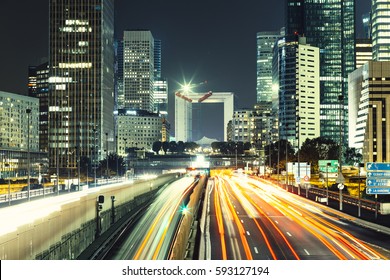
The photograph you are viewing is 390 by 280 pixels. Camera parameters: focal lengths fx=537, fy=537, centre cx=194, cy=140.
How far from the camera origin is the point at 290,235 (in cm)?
4056

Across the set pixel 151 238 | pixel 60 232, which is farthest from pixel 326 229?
pixel 60 232

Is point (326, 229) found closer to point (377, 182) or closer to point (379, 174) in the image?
point (377, 182)

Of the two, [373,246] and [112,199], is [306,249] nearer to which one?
[373,246]

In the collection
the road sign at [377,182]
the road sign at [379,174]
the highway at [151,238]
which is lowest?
the highway at [151,238]

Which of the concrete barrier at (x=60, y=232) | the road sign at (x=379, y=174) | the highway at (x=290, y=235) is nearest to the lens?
the concrete barrier at (x=60, y=232)

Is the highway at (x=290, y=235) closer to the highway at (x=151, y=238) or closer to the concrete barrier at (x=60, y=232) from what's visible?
the highway at (x=151, y=238)

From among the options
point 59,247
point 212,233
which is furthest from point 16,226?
point 212,233

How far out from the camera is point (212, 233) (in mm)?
42281

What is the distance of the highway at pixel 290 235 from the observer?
31.5m

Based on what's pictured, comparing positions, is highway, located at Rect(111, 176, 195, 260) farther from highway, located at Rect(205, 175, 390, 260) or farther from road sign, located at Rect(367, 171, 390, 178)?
road sign, located at Rect(367, 171, 390, 178)

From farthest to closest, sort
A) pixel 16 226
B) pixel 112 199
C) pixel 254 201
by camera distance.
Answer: pixel 254 201 < pixel 112 199 < pixel 16 226

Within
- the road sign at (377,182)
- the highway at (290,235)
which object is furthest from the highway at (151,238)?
the road sign at (377,182)
